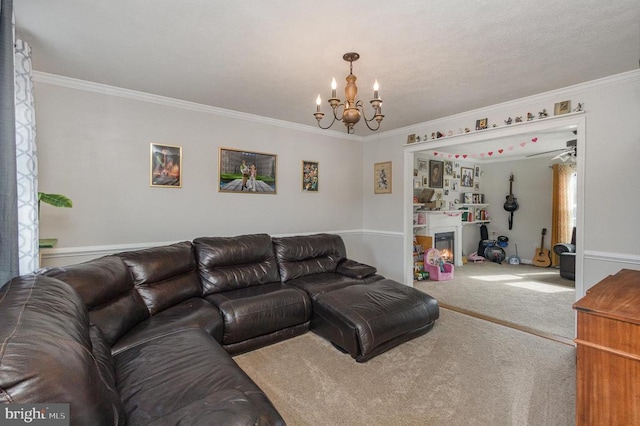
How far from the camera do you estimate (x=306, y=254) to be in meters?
3.66

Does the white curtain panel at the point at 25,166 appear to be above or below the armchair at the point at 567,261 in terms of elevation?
above

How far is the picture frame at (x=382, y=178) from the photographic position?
4711 millimetres

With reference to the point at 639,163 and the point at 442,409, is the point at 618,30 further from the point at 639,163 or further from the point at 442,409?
the point at 442,409

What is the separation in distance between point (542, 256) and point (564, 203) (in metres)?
1.19

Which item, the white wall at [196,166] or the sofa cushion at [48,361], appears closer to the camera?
the sofa cushion at [48,361]

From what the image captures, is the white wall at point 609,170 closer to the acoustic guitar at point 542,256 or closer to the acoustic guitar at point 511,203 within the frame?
the acoustic guitar at point 542,256

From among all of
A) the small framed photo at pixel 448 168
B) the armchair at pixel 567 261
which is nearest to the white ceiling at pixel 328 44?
the small framed photo at pixel 448 168

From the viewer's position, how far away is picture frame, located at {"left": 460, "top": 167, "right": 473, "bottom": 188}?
6977 mm

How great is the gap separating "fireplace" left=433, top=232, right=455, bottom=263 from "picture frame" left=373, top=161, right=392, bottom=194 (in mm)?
1988

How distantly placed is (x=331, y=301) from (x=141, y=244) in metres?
2.15

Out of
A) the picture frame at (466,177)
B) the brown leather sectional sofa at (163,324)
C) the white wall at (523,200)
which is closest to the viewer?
the brown leather sectional sofa at (163,324)

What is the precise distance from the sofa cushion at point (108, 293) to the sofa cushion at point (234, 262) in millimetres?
692

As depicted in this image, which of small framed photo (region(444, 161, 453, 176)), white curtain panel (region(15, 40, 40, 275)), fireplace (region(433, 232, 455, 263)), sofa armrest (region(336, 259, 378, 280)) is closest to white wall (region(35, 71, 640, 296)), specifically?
white curtain panel (region(15, 40, 40, 275))

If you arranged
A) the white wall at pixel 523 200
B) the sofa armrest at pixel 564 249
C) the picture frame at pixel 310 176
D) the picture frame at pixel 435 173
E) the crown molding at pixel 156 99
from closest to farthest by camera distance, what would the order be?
the crown molding at pixel 156 99 → the picture frame at pixel 310 176 → the sofa armrest at pixel 564 249 → the picture frame at pixel 435 173 → the white wall at pixel 523 200
